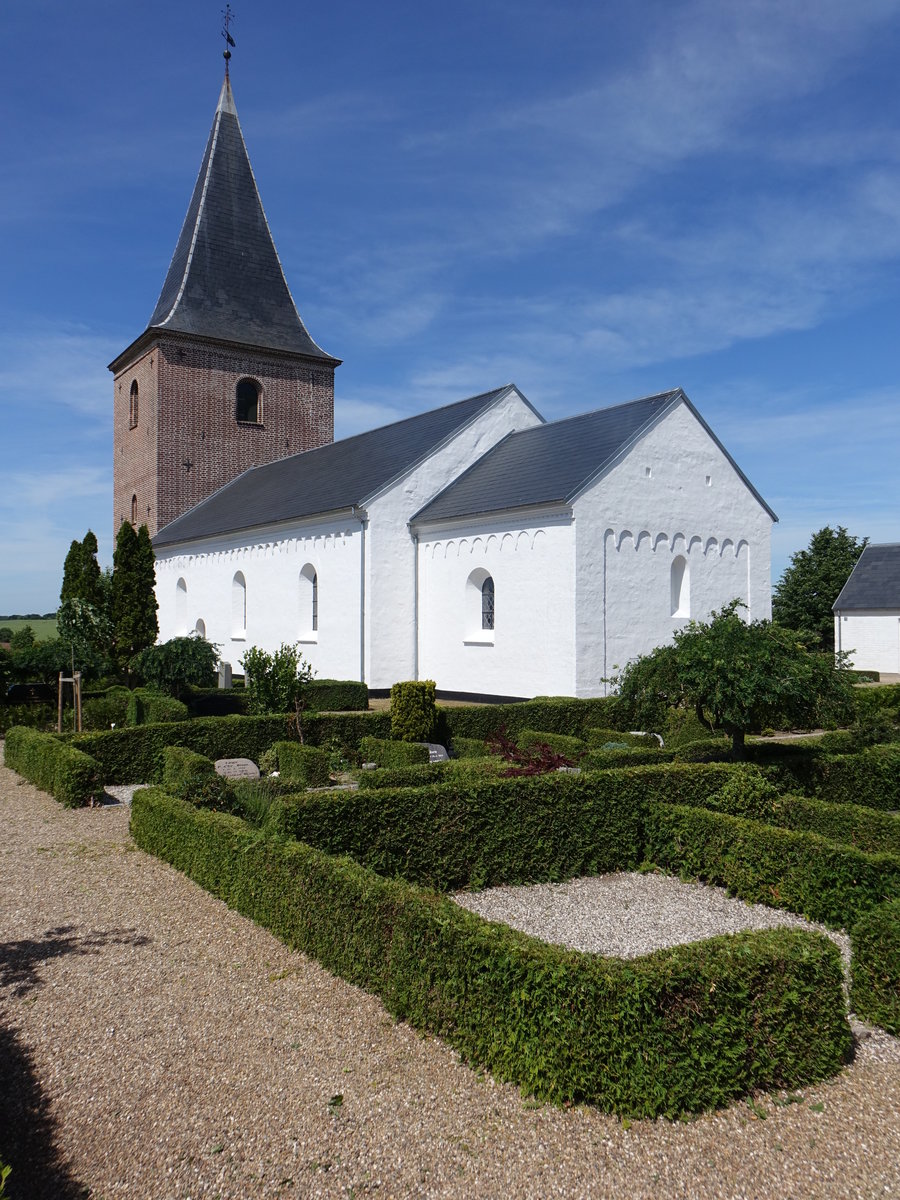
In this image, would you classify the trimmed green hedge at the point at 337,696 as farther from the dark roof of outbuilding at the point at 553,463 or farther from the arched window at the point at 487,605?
the dark roof of outbuilding at the point at 553,463

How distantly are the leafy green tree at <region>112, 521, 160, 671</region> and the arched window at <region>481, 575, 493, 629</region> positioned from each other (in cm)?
1075

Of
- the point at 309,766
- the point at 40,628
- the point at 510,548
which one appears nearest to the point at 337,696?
the point at 510,548

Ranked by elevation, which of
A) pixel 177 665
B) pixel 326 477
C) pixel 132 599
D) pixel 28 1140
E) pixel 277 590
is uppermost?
pixel 326 477

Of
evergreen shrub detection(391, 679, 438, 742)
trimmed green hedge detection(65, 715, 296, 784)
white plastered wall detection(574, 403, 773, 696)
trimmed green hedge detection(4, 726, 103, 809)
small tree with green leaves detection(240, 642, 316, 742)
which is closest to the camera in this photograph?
trimmed green hedge detection(4, 726, 103, 809)

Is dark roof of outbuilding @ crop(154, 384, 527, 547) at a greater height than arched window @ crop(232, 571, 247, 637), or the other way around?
dark roof of outbuilding @ crop(154, 384, 527, 547)

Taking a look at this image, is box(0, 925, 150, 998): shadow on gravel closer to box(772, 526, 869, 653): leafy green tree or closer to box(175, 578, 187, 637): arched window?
box(175, 578, 187, 637): arched window

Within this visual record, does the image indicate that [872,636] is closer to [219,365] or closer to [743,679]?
[219,365]

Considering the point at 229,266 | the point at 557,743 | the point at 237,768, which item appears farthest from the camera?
the point at 229,266

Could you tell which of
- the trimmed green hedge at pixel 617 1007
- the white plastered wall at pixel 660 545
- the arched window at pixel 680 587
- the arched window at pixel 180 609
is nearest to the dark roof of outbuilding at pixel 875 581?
the white plastered wall at pixel 660 545

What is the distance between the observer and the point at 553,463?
1880cm

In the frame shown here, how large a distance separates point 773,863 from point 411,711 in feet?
24.6

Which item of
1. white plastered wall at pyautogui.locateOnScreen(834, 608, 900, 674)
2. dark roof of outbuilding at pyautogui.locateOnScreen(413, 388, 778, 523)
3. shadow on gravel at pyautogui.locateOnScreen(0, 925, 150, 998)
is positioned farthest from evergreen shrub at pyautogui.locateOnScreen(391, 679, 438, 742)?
white plastered wall at pyautogui.locateOnScreen(834, 608, 900, 674)

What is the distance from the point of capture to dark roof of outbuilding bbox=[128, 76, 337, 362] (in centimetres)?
3016

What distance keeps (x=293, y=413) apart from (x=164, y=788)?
968 inches
